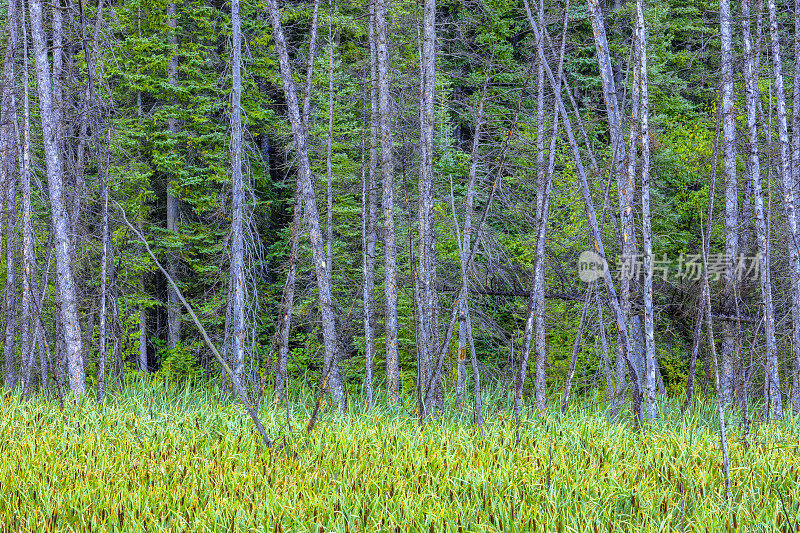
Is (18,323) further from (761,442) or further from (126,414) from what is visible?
(761,442)

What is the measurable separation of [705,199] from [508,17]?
8.40 meters

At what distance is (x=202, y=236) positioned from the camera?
13820 millimetres

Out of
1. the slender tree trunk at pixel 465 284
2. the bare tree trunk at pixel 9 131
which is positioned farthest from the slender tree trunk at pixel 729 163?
the bare tree trunk at pixel 9 131

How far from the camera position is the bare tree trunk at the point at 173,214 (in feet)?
47.2

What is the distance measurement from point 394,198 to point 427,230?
14.4 feet

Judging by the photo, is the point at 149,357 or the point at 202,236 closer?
the point at 202,236

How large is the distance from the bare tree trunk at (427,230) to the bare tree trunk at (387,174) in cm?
70

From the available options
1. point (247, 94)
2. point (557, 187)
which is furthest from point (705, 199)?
point (247, 94)

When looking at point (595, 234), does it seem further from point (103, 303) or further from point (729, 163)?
point (103, 303)

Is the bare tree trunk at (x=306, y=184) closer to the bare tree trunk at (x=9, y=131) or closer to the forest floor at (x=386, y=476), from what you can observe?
the forest floor at (x=386, y=476)

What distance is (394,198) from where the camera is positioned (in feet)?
39.4

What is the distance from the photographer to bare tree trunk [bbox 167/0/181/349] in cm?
1439
